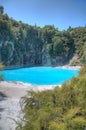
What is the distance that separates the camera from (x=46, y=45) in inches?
2325

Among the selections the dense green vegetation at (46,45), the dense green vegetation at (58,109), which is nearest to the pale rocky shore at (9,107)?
the dense green vegetation at (58,109)

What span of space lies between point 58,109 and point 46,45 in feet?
181

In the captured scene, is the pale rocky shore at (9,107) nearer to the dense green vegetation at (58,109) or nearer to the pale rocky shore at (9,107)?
the pale rocky shore at (9,107)

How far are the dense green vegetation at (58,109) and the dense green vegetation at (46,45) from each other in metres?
46.1

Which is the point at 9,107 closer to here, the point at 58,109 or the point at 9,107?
the point at 9,107

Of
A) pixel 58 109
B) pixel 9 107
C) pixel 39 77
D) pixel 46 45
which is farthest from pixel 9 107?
pixel 46 45

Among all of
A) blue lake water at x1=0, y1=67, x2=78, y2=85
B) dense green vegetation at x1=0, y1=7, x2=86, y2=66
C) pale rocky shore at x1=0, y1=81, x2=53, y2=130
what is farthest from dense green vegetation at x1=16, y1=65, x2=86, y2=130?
dense green vegetation at x1=0, y1=7, x2=86, y2=66

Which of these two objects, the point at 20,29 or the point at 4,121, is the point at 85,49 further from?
the point at 4,121

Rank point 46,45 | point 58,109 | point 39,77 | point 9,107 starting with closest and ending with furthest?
point 58,109
point 9,107
point 39,77
point 46,45

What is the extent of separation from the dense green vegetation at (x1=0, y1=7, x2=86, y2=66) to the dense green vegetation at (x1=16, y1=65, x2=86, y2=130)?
46.1 m

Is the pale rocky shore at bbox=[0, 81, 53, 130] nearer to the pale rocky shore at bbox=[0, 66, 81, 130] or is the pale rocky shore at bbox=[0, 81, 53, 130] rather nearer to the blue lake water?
the pale rocky shore at bbox=[0, 66, 81, 130]

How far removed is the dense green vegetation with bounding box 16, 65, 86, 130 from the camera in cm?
365

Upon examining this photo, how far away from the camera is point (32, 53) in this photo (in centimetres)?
5766

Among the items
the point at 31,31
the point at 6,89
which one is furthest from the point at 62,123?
the point at 31,31
